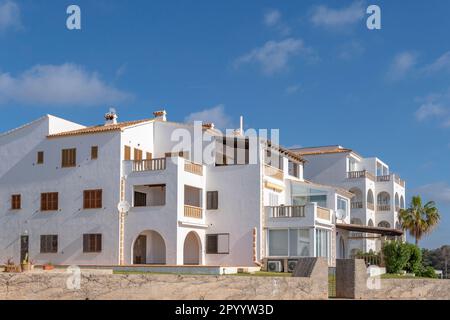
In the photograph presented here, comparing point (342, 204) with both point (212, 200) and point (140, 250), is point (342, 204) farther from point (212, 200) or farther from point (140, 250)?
point (140, 250)

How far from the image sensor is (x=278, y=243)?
141 feet

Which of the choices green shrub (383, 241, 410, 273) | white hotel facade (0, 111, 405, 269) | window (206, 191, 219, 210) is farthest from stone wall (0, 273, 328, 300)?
green shrub (383, 241, 410, 273)

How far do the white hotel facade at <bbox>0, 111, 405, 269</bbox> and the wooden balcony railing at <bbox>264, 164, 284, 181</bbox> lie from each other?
6 cm

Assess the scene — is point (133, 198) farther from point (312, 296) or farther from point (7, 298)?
point (7, 298)

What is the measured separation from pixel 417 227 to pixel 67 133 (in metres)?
36.6

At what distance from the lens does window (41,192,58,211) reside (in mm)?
43375

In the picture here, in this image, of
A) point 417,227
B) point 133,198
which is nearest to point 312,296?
point 133,198

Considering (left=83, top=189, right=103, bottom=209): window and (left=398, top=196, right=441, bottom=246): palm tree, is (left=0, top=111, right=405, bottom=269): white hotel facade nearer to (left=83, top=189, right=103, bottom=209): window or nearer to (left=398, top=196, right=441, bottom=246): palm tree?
(left=83, top=189, right=103, bottom=209): window

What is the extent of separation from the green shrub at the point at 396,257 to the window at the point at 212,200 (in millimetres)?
12927

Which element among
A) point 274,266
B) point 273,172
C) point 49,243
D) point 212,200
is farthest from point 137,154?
point 274,266

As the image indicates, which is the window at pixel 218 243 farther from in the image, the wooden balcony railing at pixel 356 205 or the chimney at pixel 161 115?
the wooden balcony railing at pixel 356 205

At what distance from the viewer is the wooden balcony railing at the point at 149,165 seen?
4112cm

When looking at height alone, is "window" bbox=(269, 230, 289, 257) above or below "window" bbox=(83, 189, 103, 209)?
below


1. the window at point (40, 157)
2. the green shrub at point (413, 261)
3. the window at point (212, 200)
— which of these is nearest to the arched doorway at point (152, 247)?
the window at point (212, 200)
